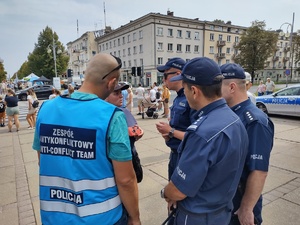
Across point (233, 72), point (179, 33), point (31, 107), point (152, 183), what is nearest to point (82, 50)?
point (179, 33)

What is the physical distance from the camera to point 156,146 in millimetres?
6742

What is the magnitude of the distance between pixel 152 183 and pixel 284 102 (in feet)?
30.7

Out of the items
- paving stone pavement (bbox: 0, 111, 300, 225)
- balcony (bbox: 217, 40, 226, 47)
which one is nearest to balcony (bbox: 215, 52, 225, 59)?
balcony (bbox: 217, 40, 226, 47)

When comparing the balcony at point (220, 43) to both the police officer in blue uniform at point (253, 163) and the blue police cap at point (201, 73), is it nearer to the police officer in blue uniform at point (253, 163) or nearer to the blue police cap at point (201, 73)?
the police officer in blue uniform at point (253, 163)

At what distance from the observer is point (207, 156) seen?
1.30m

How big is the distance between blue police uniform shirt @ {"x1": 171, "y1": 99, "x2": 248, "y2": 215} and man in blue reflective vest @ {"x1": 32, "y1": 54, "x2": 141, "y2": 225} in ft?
1.24

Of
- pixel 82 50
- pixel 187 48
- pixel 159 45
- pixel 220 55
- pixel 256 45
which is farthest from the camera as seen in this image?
pixel 82 50

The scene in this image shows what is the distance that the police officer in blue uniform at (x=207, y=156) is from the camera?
1322 mm

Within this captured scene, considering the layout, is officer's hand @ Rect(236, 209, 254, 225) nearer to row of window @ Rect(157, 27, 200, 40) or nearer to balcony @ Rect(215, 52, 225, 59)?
row of window @ Rect(157, 27, 200, 40)

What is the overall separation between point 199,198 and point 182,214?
205 mm

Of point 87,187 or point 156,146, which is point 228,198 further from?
point 156,146

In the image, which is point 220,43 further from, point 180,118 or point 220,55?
point 180,118

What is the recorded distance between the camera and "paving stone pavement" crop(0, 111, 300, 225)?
322 centimetres

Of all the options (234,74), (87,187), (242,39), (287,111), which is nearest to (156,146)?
(234,74)
